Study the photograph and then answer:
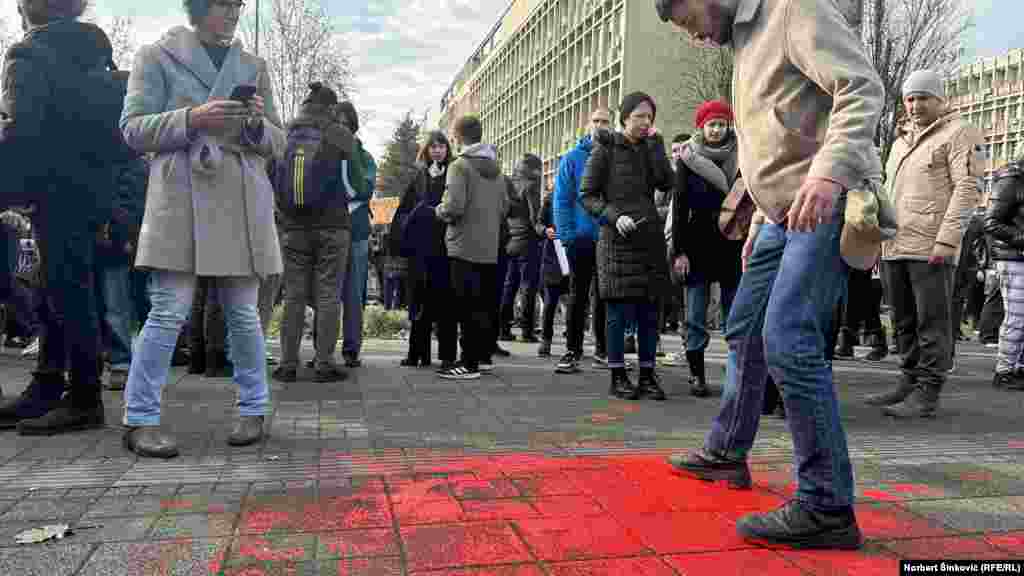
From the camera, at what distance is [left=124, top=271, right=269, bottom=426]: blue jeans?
3.70m

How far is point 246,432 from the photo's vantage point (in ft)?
12.9

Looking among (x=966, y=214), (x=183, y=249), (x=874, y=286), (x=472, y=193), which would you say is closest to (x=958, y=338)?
(x=874, y=286)

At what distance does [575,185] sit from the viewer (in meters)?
6.93

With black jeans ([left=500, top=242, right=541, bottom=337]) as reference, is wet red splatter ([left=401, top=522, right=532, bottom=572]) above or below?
below

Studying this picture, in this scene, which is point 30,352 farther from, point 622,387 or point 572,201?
point 622,387

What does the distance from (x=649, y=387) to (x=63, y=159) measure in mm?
3828

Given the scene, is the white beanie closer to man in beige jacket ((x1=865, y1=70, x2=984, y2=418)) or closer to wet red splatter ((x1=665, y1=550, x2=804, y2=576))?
man in beige jacket ((x1=865, y1=70, x2=984, y2=418))

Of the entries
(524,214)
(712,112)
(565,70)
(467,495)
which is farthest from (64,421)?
(565,70)

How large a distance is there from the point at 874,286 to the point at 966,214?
5.20 metres

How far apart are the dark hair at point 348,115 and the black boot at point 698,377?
323 cm

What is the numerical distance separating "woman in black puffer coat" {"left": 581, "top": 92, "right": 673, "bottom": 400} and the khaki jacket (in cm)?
159

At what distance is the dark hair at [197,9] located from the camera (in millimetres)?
3770

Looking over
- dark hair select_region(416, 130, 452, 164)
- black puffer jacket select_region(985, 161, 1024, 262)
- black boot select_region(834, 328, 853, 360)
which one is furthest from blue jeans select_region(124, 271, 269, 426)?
black boot select_region(834, 328, 853, 360)

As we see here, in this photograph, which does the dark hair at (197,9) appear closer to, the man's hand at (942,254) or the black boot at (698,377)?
the black boot at (698,377)
